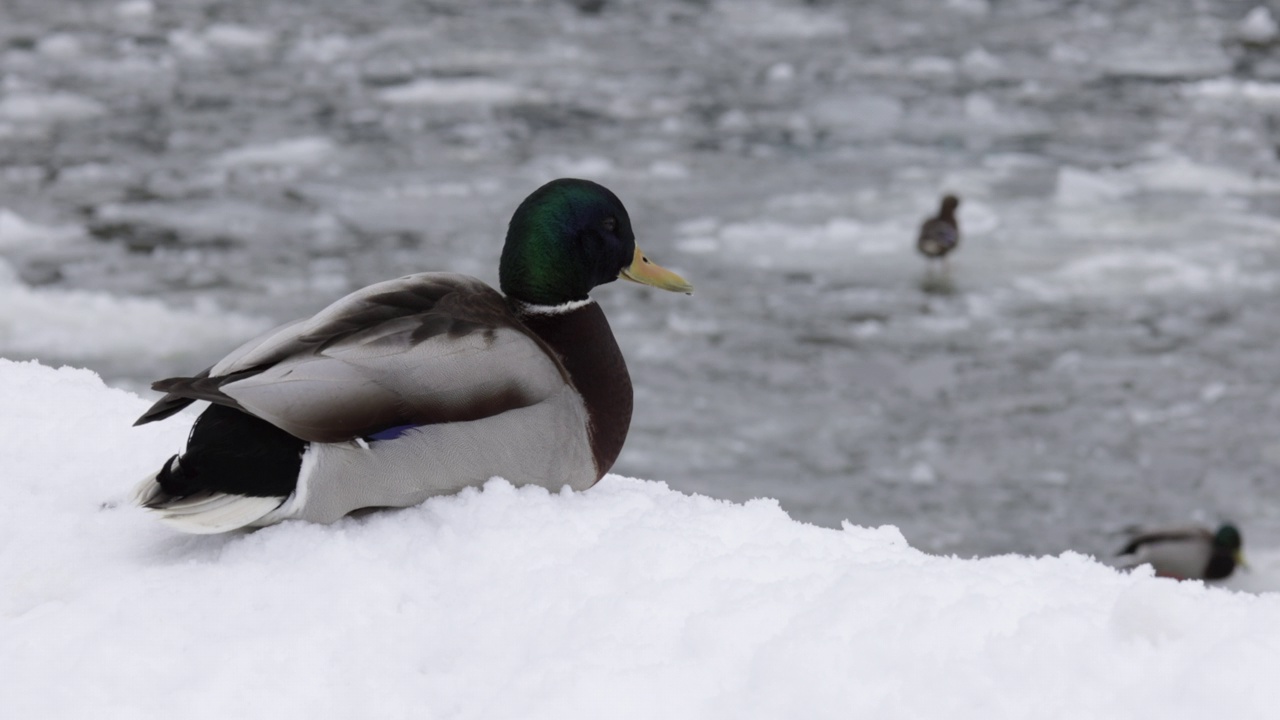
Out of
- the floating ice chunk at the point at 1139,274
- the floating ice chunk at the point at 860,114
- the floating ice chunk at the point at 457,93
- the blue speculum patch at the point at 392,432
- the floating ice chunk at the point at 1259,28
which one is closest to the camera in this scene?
the blue speculum patch at the point at 392,432

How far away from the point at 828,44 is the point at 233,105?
181 inches

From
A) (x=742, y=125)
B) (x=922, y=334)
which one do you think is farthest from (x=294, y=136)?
(x=922, y=334)

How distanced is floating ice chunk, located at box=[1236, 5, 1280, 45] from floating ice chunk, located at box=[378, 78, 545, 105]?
5.95 m

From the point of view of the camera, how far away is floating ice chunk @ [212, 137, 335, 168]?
7.95 metres

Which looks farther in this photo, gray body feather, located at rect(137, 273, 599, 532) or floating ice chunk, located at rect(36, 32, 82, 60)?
floating ice chunk, located at rect(36, 32, 82, 60)

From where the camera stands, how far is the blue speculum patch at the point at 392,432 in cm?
207

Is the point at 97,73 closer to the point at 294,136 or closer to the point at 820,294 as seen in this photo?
the point at 294,136

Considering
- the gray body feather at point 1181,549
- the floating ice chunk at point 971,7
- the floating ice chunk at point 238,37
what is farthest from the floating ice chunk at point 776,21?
the gray body feather at point 1181,549

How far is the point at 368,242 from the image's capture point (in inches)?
265

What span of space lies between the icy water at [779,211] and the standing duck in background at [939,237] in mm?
133

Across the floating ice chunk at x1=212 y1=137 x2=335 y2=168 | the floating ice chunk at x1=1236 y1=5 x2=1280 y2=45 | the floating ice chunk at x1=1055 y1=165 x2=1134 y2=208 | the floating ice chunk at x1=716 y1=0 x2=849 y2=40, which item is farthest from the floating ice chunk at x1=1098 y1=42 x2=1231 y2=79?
the floating ice chunk at x1=212 y1=137 x2=335 y2=168

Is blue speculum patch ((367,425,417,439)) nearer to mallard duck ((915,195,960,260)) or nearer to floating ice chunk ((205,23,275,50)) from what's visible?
mallard duck ((915,195,960,260))

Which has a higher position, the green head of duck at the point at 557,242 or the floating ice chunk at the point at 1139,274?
the green head of duck at the point at 557,242

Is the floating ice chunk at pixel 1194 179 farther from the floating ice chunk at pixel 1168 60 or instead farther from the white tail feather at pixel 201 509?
the white tail feather at pixel 201 509
